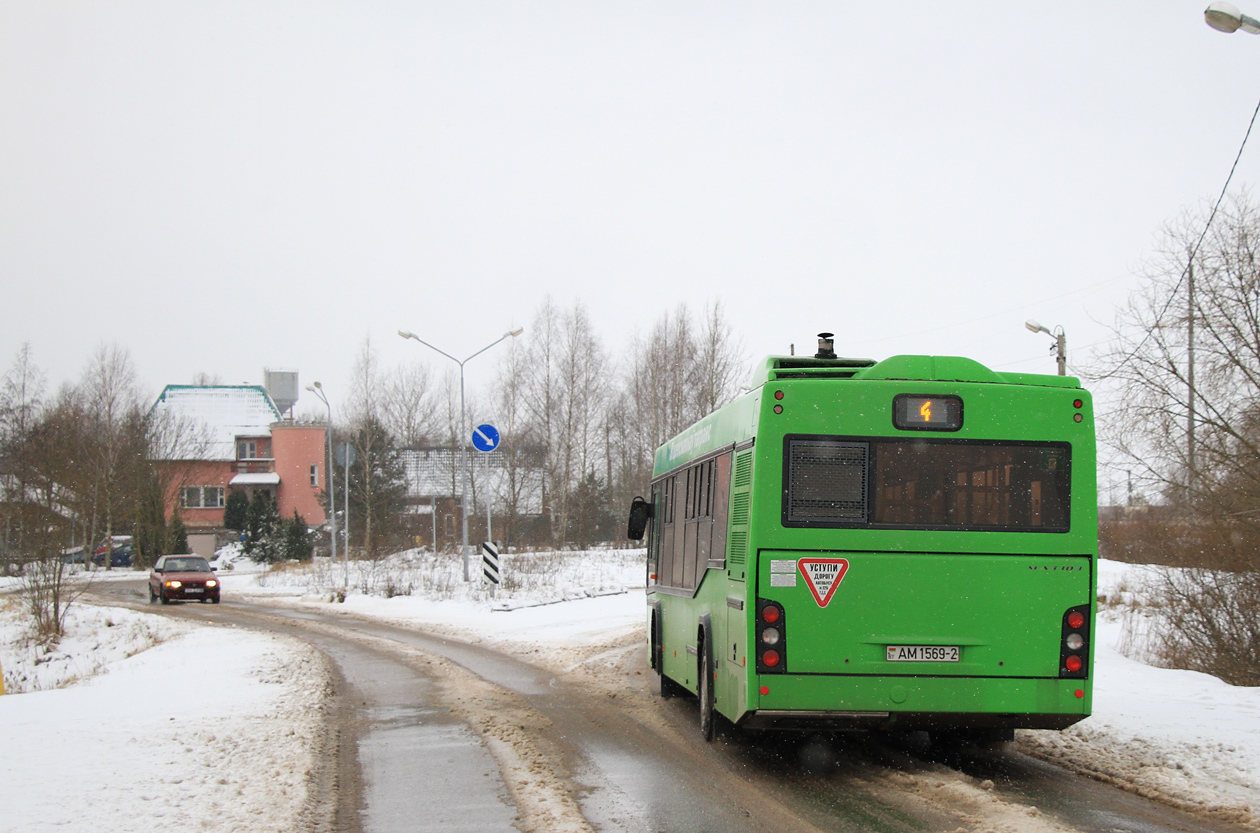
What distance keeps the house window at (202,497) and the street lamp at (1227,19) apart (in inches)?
2812

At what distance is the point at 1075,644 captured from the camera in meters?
7.33

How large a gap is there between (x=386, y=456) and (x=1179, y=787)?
174 feet

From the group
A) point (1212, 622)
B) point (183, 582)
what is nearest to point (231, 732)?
point (1212, 622)

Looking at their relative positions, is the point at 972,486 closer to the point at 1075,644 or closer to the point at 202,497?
the point at 1075,644

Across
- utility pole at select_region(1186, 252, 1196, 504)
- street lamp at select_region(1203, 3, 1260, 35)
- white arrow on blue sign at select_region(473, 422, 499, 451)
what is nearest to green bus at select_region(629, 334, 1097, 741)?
street lamp at select_region(1203, 3, 1260, 35)

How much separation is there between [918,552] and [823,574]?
668mm

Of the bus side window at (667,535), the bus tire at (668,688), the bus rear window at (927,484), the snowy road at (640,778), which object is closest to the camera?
the snowy road at (640,778)

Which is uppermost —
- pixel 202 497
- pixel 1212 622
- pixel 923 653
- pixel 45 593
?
pixel 923 653

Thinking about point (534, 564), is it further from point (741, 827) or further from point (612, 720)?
point (741, 827)

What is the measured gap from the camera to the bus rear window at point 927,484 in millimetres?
7414

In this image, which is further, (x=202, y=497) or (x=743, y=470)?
(x=202, y=497)

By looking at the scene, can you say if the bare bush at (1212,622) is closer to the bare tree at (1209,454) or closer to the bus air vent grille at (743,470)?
the bare tree at (1209,454)

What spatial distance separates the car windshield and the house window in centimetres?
4092

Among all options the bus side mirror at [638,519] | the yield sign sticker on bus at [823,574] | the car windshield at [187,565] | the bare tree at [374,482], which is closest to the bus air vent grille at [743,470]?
the yield sign sticker on bus at [823,574]
